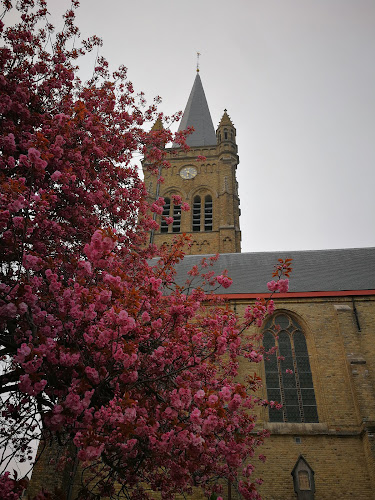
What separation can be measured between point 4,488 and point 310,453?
8.54 m

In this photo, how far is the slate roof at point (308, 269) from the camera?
41.5ft

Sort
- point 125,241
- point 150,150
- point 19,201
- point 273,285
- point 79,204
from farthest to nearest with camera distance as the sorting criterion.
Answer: point 150,150 → point 125,241 → point 79,204 → point 273,285 → point 19,201

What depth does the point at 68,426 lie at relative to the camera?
3.59m

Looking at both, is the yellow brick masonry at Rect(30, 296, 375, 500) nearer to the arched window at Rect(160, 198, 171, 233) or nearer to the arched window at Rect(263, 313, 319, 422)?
the arched window at Rect(263, 313, 319, 422)

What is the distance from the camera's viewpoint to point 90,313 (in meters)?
3.80

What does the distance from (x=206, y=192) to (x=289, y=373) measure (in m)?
16.0

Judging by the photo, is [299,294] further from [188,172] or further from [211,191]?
[188,172]

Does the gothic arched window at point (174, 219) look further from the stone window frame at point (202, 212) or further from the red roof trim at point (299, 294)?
the red roof trim at point (299, 294)

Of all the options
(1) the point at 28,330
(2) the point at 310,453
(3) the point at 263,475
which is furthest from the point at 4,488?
(2) the point at 310,453

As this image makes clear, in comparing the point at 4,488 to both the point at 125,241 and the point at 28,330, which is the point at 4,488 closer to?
the point at 28,330

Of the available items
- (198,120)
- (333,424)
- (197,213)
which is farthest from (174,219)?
(333,424)

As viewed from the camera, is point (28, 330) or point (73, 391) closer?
point (73, 391)

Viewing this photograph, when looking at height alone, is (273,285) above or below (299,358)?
below

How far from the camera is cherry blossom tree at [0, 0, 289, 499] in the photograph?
138 inches
